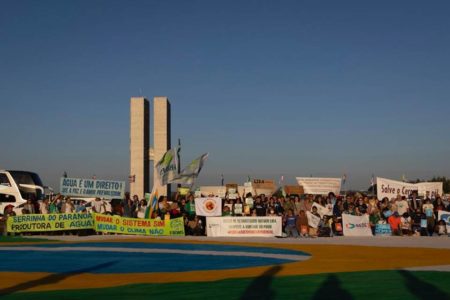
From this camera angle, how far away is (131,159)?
160 feet

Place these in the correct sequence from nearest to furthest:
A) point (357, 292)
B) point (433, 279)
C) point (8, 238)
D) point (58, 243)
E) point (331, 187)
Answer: point (357, 292) → point (433, 279) → point (58, 243) → point (8, 238) → point (331, 187)

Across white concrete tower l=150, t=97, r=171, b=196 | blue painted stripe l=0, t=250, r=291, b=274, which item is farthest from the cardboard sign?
blue painted stripe l=0, t=250, r=291, b=274

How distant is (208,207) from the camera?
914 inches

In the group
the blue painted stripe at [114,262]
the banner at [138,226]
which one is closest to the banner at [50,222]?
the banner at [138,226]

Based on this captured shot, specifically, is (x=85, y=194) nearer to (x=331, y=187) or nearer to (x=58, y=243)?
(x=58, y=243)

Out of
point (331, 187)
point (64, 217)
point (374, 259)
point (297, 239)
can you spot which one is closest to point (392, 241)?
point (297, 239)

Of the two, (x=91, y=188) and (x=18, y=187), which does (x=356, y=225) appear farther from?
(x=18, y=187)

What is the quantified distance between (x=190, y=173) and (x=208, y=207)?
503cm

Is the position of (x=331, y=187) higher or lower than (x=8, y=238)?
higher

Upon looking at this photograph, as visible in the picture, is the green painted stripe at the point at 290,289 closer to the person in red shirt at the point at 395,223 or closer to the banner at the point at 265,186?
the person in red shirt at the point at 395,223

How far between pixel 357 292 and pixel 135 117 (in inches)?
1639

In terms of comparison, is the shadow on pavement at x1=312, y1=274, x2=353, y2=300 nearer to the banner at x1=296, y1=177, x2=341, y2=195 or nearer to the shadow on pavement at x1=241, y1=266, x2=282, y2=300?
the shadow on pavement at x1=241, y1=266, x2=282, y2=300

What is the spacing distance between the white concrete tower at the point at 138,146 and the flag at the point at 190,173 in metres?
20.6

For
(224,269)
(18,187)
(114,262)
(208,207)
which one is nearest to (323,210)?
(208,207)
